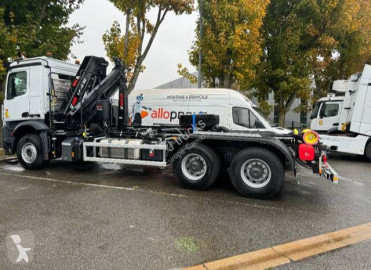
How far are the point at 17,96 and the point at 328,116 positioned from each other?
39.7 feet

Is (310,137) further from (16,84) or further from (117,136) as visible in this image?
(16,84)

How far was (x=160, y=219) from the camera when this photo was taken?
4.40 metres

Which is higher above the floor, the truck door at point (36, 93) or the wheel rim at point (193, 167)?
the truck door at point (36, 93)

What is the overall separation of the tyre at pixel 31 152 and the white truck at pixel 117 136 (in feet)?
0.08

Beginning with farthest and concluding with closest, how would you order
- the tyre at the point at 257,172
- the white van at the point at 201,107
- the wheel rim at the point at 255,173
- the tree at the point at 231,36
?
1. the tree at the point at 231,36
2. the white van at the point at 201,107
3. the wheel rim at the point at 255,173
4. the tyre at the point at 257,172

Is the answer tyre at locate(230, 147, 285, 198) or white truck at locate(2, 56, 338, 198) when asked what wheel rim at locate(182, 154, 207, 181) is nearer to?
white truck at locate(2, 56, 338, 198)

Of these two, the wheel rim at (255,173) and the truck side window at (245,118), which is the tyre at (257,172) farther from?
the truck side window at (245,118)

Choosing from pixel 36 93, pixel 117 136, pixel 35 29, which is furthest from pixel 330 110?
pixel 35 29

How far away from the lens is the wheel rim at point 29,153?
25.4 ft

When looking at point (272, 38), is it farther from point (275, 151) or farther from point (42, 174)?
point (42, 174)

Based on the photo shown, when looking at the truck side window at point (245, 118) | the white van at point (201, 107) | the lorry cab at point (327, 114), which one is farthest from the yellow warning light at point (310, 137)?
the lorry cab at point (327, 114)

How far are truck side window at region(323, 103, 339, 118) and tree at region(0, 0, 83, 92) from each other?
11898 mm

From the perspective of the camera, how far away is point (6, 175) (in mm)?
7352

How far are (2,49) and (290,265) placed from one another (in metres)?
11.8
